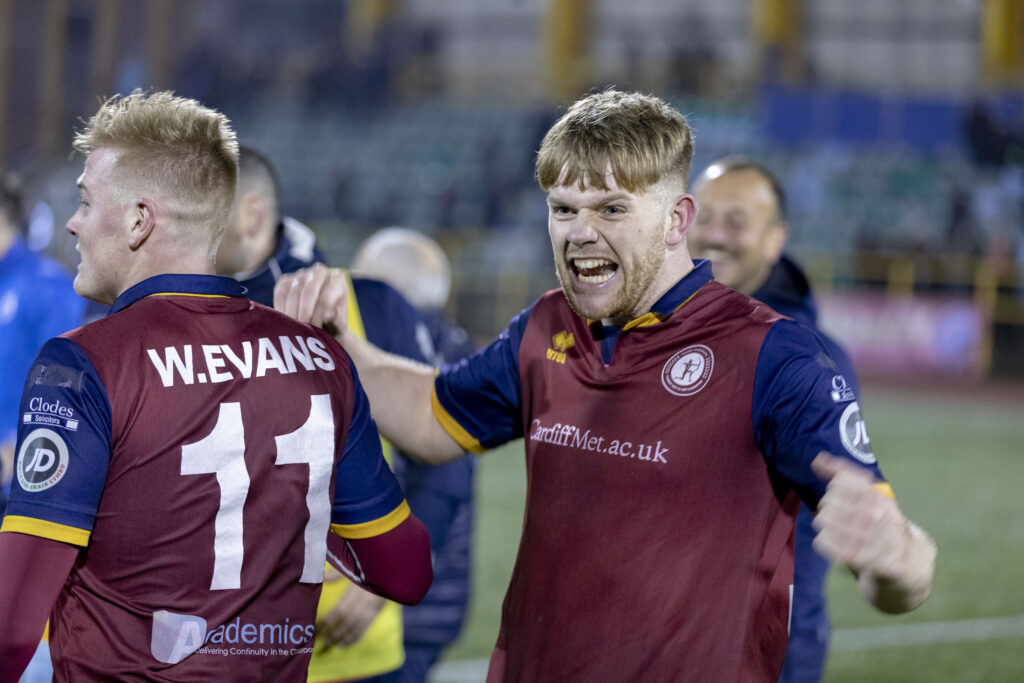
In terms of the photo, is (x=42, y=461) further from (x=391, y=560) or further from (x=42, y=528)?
(x=391, y=560)

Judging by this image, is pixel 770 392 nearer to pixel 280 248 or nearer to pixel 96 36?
pixel 280 248

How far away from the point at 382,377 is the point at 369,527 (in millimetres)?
483

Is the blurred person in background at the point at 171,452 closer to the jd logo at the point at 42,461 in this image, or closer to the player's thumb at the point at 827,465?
the jd logo at the point at 42,461

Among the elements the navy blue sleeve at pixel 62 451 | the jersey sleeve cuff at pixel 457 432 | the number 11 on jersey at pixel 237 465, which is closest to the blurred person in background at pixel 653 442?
the jersey sleeve cuff at pixel 457 432

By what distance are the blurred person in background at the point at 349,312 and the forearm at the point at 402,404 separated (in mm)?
600

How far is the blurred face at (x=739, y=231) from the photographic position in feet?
13.3

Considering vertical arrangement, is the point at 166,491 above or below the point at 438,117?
above

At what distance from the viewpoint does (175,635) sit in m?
2.13

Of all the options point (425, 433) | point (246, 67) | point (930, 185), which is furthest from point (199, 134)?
point (246, 67)

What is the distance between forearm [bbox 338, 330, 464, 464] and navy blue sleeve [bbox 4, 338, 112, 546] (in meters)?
0.85

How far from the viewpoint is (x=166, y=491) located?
2.12 meters

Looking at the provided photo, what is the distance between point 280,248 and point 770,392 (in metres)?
1.74

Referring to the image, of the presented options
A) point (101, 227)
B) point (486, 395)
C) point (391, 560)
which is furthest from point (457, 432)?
point (101, 227)

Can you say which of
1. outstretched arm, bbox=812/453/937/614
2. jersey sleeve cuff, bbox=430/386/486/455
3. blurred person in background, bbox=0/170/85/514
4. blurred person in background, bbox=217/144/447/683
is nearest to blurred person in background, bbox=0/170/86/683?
blurred person in background, bbox=0/170/85/514
